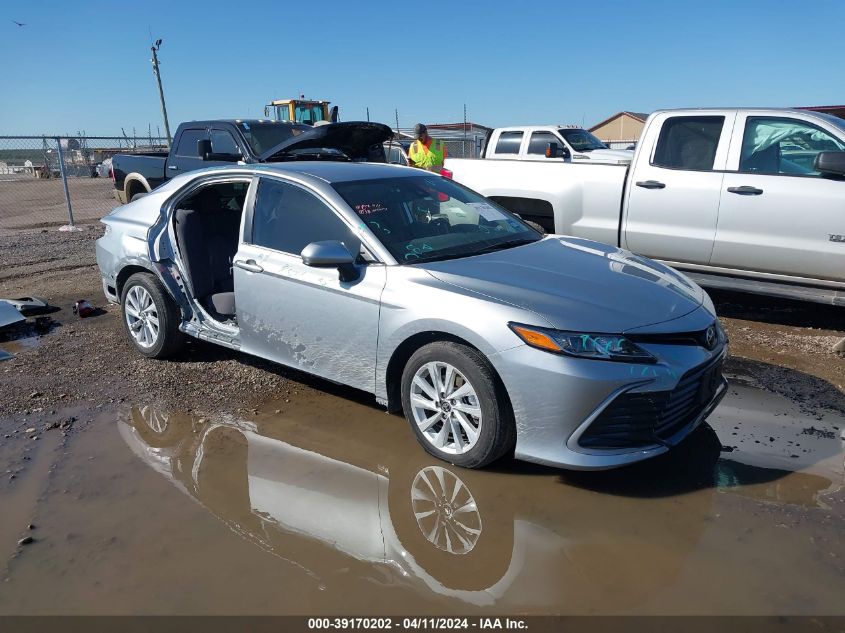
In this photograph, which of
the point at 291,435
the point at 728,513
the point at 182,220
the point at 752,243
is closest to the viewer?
the point at 728,513

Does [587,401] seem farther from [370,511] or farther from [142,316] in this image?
[142,316]

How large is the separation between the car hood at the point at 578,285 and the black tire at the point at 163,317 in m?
2.42

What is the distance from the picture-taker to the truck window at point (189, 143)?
33.9 ft

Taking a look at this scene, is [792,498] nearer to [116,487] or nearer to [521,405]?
[521,405]

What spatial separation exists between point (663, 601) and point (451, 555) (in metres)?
0.89

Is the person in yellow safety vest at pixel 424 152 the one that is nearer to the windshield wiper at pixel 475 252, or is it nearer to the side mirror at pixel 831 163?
the side mirror at pixel 831 163

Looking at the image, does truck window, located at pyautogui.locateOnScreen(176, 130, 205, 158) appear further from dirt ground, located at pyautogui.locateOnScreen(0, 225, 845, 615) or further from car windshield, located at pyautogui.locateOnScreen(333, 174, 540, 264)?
car windshield, located at pyautogui.locateOnScreen(333, 174, 540, 264)

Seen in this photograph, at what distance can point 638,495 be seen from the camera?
337 centimetres

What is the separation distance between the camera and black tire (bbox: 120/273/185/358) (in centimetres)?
521

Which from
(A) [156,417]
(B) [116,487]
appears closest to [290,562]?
(B) [116,487]

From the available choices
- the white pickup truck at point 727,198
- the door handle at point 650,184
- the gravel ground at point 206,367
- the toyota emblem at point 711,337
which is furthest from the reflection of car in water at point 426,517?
the door handle at point 650,184

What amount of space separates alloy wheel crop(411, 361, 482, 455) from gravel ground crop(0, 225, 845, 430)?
1.45 meters

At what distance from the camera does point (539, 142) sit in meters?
14.7

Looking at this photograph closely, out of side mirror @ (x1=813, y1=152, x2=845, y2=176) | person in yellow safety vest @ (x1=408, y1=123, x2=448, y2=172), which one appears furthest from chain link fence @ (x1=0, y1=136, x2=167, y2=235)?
side mirror @ (x1=813, y1=152, x2=845, y2=176)
